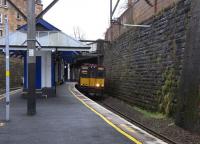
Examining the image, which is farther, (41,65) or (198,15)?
(41,65)

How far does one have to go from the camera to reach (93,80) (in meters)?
43.1

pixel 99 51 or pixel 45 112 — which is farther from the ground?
pixel 99 51

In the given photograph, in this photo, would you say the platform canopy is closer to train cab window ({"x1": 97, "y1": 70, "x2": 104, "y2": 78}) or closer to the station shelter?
the station shelter

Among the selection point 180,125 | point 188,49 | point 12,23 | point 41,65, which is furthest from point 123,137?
point 12,23

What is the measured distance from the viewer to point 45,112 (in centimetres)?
1842

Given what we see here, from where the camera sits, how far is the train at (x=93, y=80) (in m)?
42.6

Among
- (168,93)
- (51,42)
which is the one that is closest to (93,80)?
(51,42)

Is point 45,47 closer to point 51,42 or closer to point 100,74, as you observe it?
point 51,42

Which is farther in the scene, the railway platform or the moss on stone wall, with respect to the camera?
the moss on stone wall

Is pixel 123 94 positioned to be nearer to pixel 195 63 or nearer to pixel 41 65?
pixel 41 65

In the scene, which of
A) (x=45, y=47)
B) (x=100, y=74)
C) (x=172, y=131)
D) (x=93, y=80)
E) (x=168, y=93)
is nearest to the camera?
(x=172, y=131)

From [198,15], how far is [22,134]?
6.82m

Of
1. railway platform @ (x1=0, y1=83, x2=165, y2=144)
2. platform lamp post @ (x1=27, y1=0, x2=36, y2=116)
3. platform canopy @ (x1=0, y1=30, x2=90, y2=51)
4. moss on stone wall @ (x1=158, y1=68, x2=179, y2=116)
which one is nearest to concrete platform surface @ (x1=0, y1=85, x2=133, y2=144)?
railway platform @ (x1=0, y1=83, x2=165, y2=144)

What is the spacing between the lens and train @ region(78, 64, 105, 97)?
140 ft
